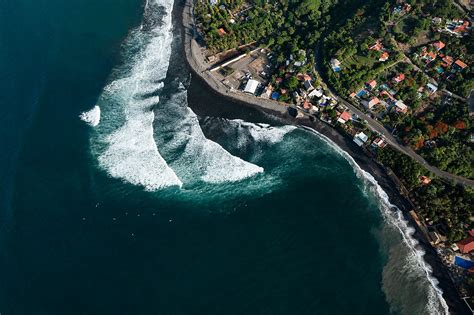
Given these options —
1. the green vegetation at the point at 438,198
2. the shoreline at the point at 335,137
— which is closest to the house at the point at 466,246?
the green vegetation at the point at 438,198

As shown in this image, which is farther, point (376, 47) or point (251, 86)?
point (376, 47)

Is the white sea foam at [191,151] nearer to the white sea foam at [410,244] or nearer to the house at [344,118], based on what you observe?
the house at [344,118]

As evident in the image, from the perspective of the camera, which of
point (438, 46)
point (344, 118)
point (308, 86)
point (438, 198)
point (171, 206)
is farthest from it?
point (438, 46)

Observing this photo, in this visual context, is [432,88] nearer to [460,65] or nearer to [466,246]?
[460,65]

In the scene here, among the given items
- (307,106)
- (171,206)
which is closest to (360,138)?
(307,106)

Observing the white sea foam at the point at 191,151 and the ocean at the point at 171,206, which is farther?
the white sea foam at the point at 191,151
